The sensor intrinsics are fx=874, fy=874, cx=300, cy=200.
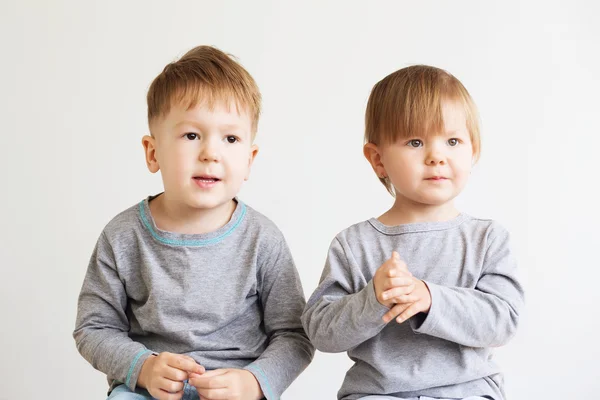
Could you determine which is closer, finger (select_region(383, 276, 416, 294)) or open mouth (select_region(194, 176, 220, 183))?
finger (select_region(383, 276, 416, 294))

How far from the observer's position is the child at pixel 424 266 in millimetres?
1528

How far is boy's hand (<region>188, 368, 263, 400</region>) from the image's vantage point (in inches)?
60.6

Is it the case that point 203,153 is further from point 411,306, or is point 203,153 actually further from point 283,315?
point 411,306

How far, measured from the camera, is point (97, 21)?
104 inches

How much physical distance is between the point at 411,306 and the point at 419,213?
26cm

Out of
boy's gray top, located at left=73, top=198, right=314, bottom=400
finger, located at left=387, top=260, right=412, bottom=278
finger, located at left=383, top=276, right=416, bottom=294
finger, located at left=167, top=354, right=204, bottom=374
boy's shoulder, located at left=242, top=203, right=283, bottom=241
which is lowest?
finger, located at left=167, top=354, right=204, bottom=374

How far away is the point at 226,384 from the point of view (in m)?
1.56

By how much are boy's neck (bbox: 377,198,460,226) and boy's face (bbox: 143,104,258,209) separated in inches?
12.4

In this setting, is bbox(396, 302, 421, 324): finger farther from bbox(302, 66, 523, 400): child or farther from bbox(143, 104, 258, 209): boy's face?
bbox(143, 104, 258, 209): boy's face

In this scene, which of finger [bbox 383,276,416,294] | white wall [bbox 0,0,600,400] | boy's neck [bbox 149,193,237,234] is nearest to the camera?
finger [bbox 383,276,416,294]

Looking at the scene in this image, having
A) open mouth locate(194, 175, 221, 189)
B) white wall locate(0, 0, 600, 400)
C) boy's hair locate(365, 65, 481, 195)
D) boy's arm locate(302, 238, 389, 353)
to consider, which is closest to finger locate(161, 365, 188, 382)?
boy's arm locate(302, 238, 389, 353)

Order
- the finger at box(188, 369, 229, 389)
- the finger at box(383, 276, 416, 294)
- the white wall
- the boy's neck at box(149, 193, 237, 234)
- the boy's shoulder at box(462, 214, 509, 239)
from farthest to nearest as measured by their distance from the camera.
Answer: the white wall
the boy's neck at box(149, 193, 237, 234)
the boy's shoulder at box(462, 214, 509, 239)
the finger at box(188, 369, 229, 389)
the finger at box(383, 276, 416, 294)

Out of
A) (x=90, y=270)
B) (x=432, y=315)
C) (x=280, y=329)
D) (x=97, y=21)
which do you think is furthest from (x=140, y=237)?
(x=97, y=21)

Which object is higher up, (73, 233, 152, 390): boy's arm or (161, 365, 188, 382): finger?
(73, 233, 152, 390): boy's arm
